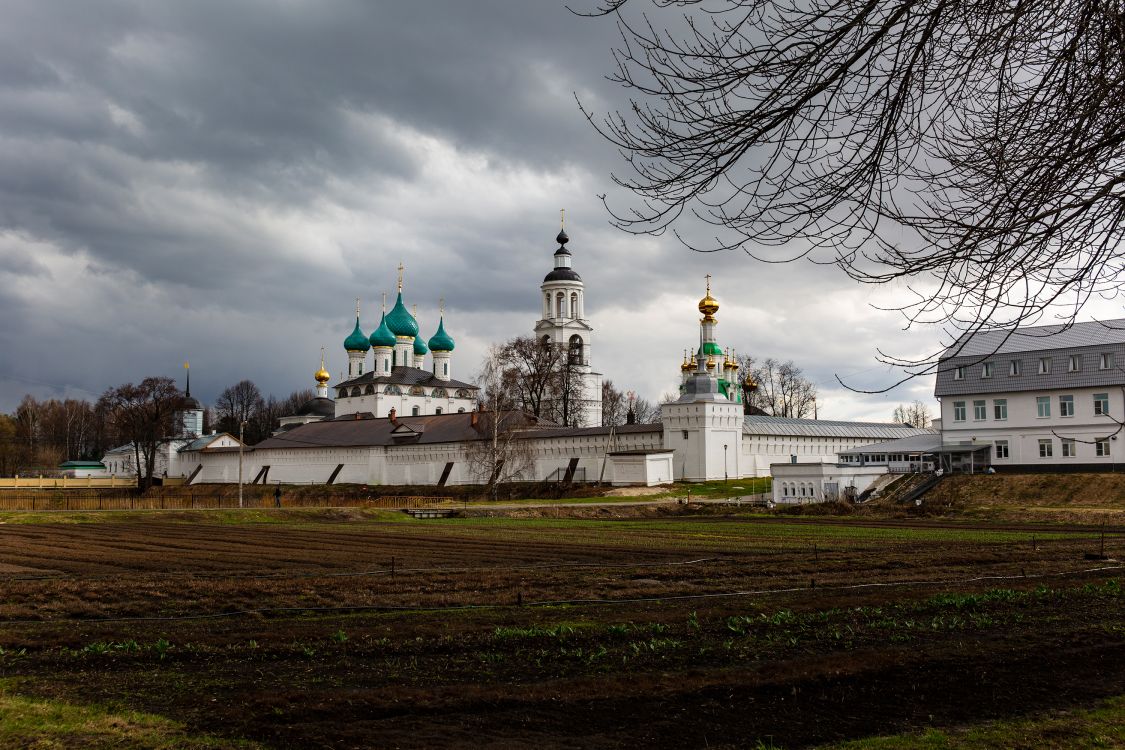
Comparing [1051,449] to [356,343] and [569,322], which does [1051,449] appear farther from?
[356,343]

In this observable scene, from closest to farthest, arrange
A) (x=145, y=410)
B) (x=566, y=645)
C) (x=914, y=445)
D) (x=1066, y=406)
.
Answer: (x=566, y=645)
(x=1066, y=406)
(x=914, y=445)
(x=145, y=410)

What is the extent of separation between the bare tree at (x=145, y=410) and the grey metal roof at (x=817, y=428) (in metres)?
47.8

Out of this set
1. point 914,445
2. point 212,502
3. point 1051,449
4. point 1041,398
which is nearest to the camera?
point 1051,449

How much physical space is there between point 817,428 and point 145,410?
52885mm

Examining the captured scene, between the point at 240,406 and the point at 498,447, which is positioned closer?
the point at 498,447

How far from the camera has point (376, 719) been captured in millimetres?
7324

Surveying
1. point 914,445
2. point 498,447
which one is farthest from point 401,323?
point 914,445

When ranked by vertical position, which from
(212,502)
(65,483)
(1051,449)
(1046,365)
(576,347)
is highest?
(576,347)

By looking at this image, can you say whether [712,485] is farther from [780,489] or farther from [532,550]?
[532,550]

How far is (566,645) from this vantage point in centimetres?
1029

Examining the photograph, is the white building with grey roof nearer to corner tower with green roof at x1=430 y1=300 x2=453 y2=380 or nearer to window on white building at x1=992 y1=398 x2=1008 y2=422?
window on white building at x1=992 y1=398 x2=1008 y2=422

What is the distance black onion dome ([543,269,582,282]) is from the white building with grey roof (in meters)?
46.7

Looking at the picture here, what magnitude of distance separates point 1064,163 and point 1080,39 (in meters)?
1.09

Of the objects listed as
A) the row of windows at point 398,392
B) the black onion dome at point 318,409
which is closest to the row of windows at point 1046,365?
the row of windows at point 398,392
